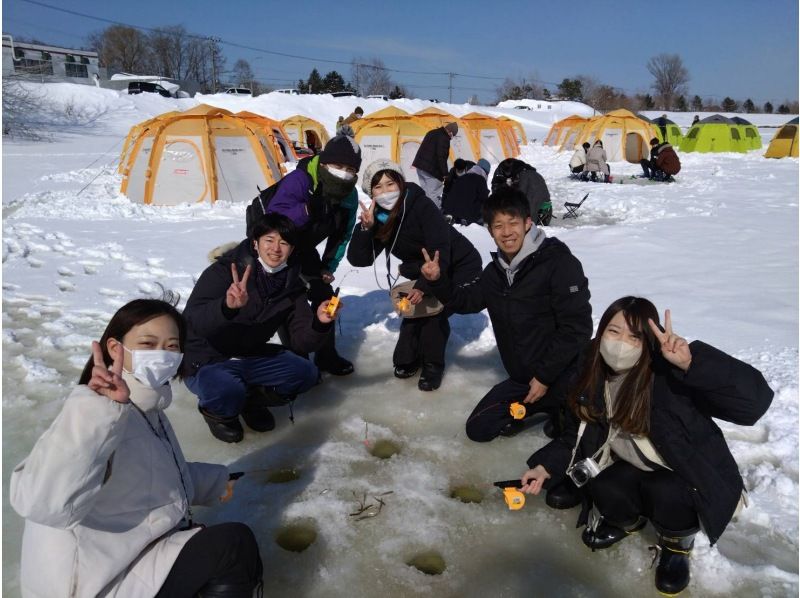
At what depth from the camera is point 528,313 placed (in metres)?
3.11

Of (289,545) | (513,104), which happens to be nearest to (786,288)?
(289,545)

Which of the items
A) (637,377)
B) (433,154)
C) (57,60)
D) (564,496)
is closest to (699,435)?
(637,377)

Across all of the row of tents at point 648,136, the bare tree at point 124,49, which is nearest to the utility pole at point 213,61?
the bare tree at point 124,49

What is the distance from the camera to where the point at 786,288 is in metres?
5.41

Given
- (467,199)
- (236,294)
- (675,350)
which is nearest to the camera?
(675,350)

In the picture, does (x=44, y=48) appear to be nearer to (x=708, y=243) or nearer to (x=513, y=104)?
(x=513, y=104)

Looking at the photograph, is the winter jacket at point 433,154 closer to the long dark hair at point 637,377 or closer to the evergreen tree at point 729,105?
the long dark hair at point 637,377

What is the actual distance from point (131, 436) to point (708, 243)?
7.76 metres

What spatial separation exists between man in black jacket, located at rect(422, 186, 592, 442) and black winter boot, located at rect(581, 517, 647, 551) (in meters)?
0.82

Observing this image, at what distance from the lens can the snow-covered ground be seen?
2225mm

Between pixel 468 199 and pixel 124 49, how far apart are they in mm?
62470

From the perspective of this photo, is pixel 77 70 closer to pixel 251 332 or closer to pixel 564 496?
pixel 251 332

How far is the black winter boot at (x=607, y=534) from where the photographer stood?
2.31m

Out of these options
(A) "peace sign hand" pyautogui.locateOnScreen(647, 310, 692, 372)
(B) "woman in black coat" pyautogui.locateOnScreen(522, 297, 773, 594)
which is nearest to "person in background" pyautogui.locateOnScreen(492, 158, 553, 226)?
(B) "woman in black coat" pyautogui.locateOnScreen(522, 297, 773, 594)
